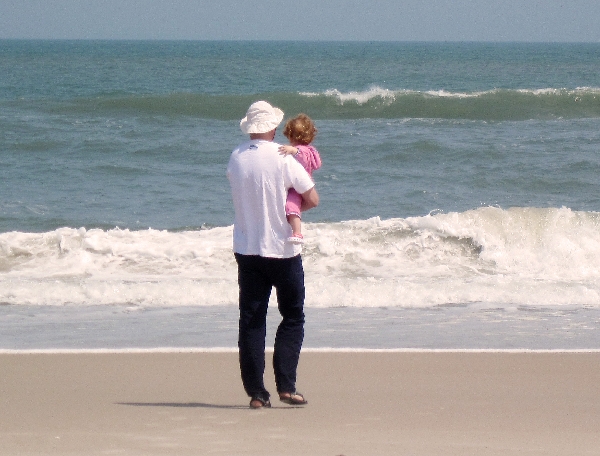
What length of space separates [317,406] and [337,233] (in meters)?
5.00

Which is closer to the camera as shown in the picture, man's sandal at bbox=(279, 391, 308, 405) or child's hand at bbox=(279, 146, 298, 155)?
child's hand at bbox=(279, 146, 298, 155)

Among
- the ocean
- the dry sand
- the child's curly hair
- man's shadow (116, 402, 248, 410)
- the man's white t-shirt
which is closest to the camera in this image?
the dry sand

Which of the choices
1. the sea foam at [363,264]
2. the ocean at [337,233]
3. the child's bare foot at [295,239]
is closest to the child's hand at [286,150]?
the child's bare foot at [295,239]

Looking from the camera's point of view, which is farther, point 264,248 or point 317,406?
point 317,406

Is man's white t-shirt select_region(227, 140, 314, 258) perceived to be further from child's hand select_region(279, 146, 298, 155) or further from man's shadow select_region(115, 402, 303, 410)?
man's shadow select_region(115, 402, 303, 410)

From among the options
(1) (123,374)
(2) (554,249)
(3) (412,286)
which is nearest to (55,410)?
(1) (123,374)

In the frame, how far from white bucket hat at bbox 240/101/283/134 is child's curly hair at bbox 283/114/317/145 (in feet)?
0.28

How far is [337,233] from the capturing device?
890 centimetres

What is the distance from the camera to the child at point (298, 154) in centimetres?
372

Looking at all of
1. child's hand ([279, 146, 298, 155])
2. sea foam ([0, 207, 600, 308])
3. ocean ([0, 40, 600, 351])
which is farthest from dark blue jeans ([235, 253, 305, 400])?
sea foam ([0, 207, 600, 308])

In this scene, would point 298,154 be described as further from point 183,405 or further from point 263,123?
point 183,405

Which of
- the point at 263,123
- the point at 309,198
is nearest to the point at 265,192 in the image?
the point at 309,198

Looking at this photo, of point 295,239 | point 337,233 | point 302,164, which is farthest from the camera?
point 337,233

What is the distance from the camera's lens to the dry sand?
3354 mm
